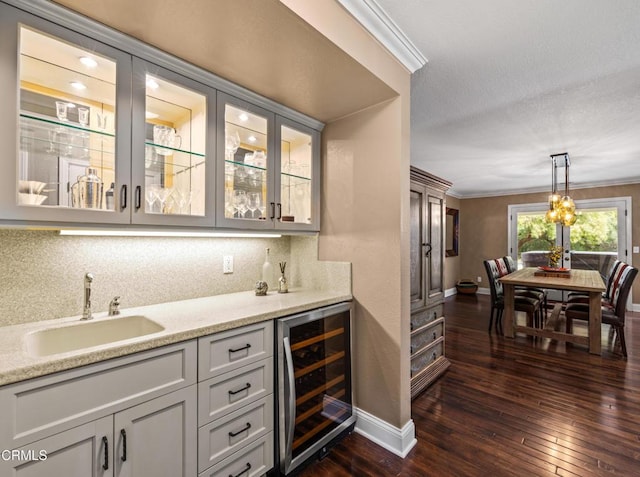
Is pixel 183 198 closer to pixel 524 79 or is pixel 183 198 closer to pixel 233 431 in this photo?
pixel 233 431

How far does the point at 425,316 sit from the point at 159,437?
90.1 inches

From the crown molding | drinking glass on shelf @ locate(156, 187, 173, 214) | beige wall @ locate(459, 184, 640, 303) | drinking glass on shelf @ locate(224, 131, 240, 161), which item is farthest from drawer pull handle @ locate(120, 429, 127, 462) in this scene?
beige wall @ locate(459, 184, 640, 303)

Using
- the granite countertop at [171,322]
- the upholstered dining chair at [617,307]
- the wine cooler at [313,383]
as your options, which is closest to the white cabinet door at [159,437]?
the granite countertop at [171,322]

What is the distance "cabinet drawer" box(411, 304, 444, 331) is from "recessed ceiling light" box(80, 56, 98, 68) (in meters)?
2.62

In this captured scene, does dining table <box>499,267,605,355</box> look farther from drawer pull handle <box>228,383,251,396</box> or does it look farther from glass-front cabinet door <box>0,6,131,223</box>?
glass-front cabinet door <box>0,6,131,223</box>

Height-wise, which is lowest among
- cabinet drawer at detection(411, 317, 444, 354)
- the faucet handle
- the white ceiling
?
cabinet drawer at detection(411, 317, 444, 354)

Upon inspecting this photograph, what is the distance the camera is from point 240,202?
1.95 m

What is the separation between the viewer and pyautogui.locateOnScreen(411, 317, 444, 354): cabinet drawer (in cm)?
267

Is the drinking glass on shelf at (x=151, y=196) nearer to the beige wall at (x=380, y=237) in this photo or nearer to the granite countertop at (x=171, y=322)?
the granite countertop at (x=171, y=322)

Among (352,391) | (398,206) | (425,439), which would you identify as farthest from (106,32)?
(425,439)

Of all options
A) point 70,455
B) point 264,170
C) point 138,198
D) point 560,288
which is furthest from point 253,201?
point 560,288

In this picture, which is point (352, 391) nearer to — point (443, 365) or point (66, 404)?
point (443, 365)

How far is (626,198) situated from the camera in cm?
574

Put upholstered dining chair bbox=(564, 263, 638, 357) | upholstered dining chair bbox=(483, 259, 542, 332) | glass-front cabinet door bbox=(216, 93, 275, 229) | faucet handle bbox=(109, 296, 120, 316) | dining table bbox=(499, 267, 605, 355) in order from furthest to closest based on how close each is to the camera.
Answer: upholstered dining chair bbox=(483, 259, 542, 332) < dining table bbox=(499, 267, 605, 355) < upholstered dining chair bbox=(564, 263, 638, 357) < glass-front cabinet door bbox=(216, 93, 275, 229) < faucet handle bbox=(109, 296, 120, 316)
